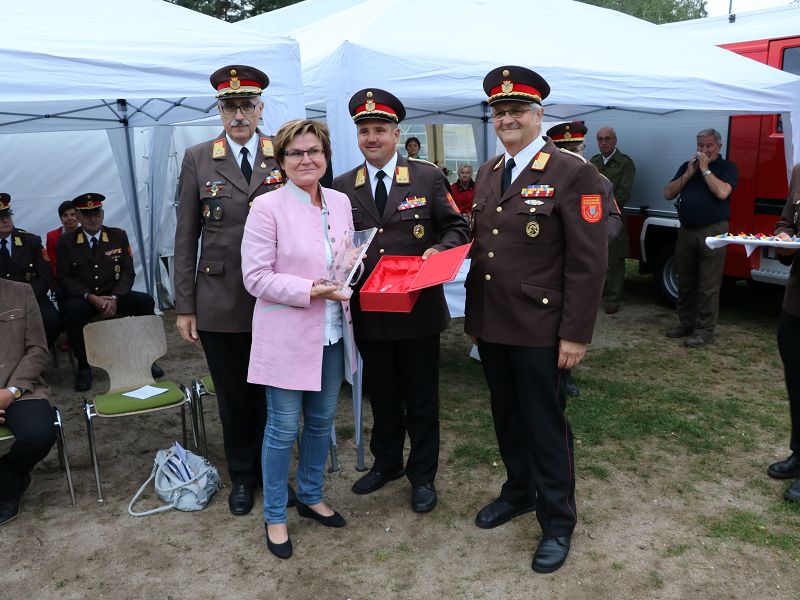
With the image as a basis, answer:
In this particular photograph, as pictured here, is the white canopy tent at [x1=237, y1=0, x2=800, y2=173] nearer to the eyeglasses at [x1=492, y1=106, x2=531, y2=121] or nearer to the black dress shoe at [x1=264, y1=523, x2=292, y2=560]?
the eyeglasses at [x1=492, y1=106, x2=531, y2=121]

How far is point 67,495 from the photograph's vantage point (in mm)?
3697

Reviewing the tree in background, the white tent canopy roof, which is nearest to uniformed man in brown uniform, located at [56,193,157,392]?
the white tent canopy roof

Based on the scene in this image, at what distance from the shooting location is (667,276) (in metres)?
7.49

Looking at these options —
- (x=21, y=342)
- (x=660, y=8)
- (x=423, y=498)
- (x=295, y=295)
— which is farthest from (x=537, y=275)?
(x=660, y=8)

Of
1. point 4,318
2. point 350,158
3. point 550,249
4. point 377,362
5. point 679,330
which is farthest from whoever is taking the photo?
point 679,330

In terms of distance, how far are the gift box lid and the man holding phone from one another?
13.3 feet

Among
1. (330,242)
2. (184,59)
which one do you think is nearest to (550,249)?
(330,242)

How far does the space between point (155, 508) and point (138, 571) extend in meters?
0.57

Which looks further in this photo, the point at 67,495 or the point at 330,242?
the point at 67,495

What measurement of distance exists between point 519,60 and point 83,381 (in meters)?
4.07

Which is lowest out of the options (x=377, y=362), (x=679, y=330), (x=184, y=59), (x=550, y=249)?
(x=679, y=330)

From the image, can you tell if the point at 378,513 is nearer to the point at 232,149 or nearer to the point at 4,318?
the point at 232,149

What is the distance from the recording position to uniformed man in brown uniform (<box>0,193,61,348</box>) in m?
5.59

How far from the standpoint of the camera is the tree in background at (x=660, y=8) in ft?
91.6
